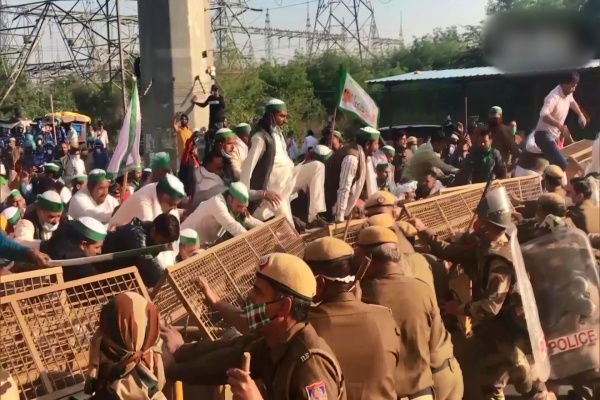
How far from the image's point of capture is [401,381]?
13.1 ft

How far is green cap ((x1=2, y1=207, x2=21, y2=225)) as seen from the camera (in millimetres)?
7117

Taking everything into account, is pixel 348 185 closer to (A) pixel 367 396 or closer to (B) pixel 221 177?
(B) pixel 221 177

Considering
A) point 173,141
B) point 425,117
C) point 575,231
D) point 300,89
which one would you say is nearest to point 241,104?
point 300,89

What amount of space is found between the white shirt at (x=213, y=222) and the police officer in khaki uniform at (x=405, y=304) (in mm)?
2583

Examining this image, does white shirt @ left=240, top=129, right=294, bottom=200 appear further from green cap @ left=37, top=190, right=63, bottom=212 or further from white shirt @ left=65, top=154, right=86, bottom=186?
white shirt @ left=65, top=154, right=86, bottom=186

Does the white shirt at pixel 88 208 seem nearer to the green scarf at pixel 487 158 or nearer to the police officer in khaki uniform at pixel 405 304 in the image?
the police officer in khaki uniform at pixel 405 304

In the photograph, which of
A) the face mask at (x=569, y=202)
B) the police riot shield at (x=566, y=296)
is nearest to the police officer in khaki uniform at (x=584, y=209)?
the face mask at (x=569, y=202)

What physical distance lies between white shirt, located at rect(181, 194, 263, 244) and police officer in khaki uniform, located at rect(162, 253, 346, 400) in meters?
3.38

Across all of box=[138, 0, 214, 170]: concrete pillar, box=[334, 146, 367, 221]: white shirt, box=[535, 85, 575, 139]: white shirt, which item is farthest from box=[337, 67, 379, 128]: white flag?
box=[138, 0, 214, 170]: concrete pillar

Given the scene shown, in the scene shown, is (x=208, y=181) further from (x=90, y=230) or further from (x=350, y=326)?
(x=350, y=326)

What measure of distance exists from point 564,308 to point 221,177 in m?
4.81

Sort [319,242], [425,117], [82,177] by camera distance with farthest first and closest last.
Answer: [425,117] → [82,177] → [319,242]

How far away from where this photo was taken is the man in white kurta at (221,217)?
6637mm

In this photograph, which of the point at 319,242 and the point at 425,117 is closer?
the point at 319,242
